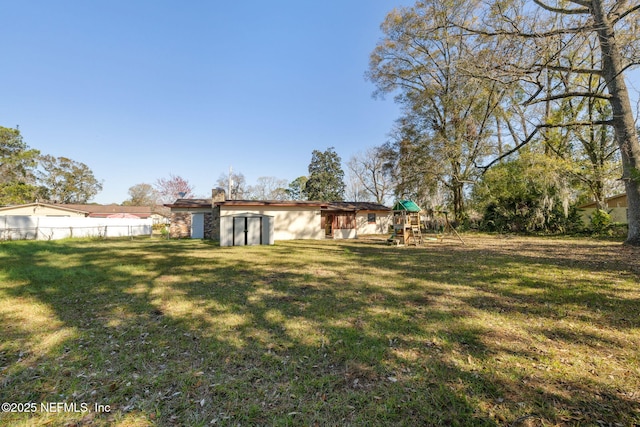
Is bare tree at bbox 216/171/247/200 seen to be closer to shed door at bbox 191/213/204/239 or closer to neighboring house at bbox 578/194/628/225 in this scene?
shed door at bbox 191/213/204/239

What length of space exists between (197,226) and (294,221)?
26.9 ft

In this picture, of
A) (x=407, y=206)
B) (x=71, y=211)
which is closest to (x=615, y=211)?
(x=407, y=206)

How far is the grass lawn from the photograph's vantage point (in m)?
2.24

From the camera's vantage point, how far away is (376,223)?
25109mm

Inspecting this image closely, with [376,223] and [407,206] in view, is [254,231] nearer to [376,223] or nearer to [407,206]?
[407,206]

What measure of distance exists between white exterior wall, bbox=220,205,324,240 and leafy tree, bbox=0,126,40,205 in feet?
97.2

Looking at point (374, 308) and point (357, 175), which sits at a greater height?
point (357, 175)

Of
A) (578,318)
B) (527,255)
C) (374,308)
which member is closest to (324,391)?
(374,308)

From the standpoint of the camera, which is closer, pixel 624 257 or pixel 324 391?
pixel 324 391

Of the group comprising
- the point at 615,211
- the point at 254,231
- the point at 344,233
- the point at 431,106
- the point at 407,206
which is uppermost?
the point at 431,106

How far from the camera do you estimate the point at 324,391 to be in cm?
251

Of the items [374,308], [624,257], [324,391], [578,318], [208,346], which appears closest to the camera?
[324,391]

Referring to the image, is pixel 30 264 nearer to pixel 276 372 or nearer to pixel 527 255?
pixel 276 372

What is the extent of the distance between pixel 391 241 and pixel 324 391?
1378 centimetres
